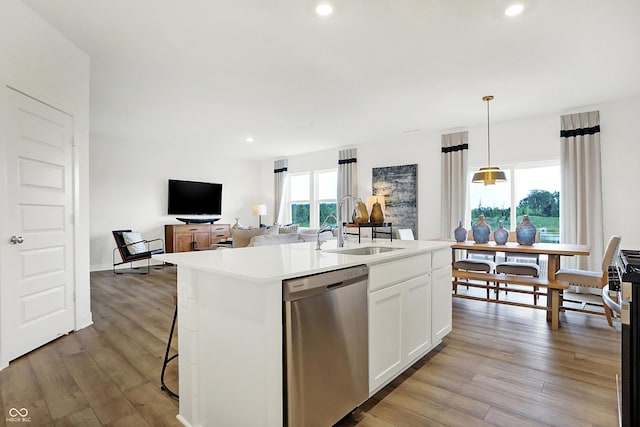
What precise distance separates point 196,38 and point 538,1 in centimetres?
265

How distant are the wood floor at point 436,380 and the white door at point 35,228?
0.86ft

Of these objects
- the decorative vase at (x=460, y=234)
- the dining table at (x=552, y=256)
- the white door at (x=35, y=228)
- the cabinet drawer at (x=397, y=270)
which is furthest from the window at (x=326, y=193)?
the white door at (x=35, y=228)

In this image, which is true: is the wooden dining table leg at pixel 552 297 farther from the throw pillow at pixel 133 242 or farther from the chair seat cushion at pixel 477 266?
the throw pillow at pixel 133 242

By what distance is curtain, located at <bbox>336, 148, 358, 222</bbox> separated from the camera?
720 centimetres

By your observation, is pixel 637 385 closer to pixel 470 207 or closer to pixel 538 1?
pixel 538 1

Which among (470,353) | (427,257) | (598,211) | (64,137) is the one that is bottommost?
(470,353)

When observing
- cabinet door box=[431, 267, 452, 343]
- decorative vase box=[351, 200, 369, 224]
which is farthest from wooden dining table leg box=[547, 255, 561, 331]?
decorative vase box=[351, 200, 369, 224]

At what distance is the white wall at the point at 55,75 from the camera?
2398 mm

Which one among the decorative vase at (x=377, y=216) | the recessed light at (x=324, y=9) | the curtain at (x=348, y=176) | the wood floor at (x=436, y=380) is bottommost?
the wood floor at (x=436, y=380)

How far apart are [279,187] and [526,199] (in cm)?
573

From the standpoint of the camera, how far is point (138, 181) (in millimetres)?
6824

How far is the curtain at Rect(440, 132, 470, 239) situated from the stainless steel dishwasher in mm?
4379

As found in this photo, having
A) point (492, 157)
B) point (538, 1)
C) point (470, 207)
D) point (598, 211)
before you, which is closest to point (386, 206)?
point (470, 207)

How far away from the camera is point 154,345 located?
9.11 feet
